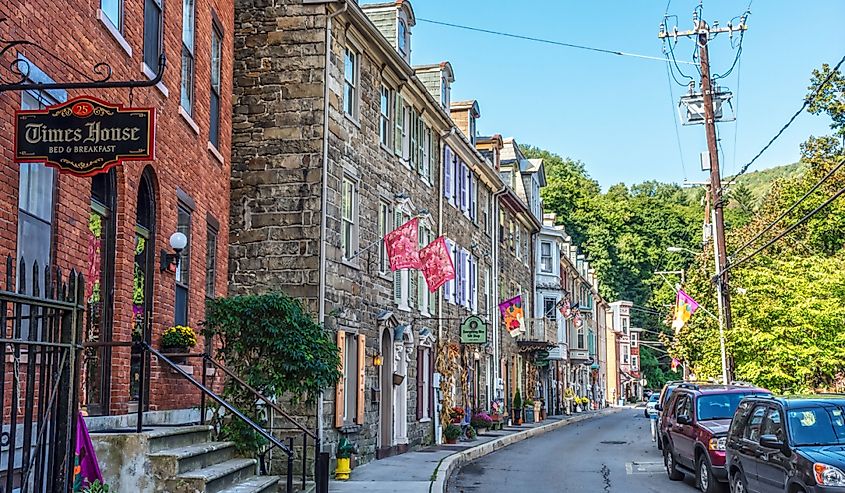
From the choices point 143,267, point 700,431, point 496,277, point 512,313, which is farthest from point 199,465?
point 496,277

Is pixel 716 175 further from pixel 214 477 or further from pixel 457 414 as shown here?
pixel 214 477

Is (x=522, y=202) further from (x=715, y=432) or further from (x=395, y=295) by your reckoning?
(x=715, y=432)

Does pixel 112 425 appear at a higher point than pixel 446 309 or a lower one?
lower

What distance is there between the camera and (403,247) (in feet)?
63.2

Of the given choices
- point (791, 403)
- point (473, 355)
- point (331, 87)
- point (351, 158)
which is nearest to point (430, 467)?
point (351, 158)

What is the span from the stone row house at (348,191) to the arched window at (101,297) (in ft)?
21.1

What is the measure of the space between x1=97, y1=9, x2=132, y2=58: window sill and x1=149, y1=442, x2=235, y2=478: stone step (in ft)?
15.2

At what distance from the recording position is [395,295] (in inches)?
908

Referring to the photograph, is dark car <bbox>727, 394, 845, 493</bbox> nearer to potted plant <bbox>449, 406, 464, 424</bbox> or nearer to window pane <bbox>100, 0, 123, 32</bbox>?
window pane <bbox>100, 0, 123, 32</bbox>

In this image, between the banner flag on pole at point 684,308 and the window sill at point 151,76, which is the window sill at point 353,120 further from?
the banner flag on pole at point 684,308

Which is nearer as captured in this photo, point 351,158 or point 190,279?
point 190,279

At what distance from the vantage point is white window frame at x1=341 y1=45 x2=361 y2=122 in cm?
1964

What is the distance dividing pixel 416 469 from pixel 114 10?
1114cm

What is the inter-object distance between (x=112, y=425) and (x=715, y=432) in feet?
31.2
